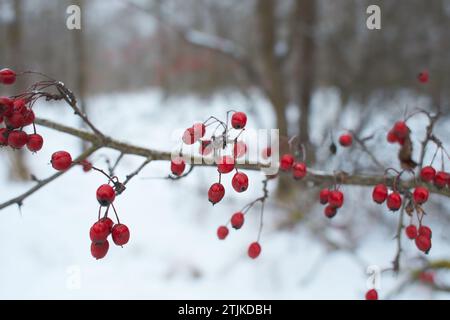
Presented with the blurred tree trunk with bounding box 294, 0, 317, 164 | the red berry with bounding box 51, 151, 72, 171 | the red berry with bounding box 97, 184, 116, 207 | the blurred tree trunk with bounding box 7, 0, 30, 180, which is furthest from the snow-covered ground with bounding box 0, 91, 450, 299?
the red berry with bounding box 97, 184, 116, 207

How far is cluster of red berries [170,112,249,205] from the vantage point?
2.81 feet

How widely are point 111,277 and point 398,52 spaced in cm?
395

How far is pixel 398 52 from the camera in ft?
15.7

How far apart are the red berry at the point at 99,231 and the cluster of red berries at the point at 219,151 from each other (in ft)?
0.68

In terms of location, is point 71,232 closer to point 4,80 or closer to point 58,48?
point 4,80

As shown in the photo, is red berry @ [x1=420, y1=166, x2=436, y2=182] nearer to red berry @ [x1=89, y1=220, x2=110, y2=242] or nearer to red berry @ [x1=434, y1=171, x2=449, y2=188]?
red berry @ [x1=434, y1=171, x2=449, y2=188]

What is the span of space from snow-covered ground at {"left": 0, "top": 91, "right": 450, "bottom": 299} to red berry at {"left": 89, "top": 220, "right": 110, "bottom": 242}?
1701 millimetres

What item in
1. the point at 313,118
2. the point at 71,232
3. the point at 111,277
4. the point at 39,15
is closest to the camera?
the point at 111,277

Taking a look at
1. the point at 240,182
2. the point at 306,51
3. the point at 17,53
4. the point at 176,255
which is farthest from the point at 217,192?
the point at 17,53

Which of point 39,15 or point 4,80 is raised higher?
point 39,15

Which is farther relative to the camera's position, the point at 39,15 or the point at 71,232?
the point at 39,15

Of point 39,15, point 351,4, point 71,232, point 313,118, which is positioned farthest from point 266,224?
point 39,15

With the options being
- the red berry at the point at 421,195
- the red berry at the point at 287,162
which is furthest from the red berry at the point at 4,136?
the red berry at the point at 421,195
